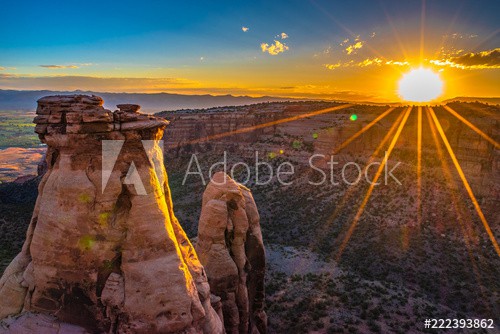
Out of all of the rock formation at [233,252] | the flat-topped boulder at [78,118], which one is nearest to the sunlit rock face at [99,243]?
the flat-topped boulder at [78,118]

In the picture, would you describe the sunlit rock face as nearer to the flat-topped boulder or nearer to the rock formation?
the flat-topped boulder

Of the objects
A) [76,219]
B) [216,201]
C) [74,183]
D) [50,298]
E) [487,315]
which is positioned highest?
[74,183]

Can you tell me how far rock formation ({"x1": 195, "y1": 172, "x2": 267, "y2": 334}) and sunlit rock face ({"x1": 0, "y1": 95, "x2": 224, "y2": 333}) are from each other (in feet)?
19.5

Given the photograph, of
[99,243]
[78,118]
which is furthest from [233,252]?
[78,118]

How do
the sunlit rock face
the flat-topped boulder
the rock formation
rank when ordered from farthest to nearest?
the rock formation < the flat-topped boulder < the sunlit rock face

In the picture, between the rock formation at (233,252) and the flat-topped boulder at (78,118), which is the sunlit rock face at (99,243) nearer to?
the flat-topped boulder at (78,118)

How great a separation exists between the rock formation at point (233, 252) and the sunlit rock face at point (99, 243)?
5929 millimetres

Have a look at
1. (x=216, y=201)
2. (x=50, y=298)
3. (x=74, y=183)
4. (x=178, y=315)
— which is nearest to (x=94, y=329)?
(x=50, y=298)

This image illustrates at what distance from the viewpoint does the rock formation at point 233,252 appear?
17236 mm

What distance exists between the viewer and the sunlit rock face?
1066 centimetres

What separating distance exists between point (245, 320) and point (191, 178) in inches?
2002

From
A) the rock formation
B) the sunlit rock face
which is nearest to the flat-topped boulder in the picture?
the sunlit rock face

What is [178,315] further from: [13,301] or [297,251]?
[297,251]

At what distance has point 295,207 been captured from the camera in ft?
156
